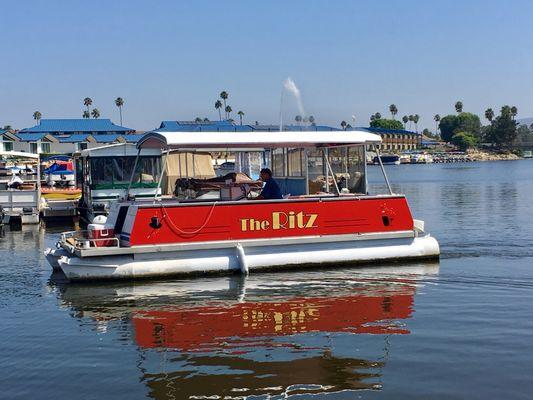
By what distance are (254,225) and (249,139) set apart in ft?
6.46

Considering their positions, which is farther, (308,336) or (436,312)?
(436,312)

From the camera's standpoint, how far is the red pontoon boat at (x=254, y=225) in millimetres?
14273

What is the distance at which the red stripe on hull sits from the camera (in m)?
14.3

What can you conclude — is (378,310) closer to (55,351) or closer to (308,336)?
(308,336)

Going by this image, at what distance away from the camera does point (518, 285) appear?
45.5 feet

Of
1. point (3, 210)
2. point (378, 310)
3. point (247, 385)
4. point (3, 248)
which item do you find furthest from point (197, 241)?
point (3, 210)

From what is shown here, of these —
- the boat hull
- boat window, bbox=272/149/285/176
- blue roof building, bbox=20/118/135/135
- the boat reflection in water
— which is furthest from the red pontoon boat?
blue roof building, bbox=20/118/135/135

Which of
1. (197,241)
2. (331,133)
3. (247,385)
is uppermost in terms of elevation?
(331,133)

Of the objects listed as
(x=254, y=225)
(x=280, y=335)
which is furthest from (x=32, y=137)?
(x=280, y=335)

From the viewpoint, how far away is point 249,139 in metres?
15.5

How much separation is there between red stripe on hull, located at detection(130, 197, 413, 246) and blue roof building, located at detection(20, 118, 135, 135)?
104776 mm

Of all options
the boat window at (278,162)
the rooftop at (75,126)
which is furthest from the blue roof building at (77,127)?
the boat window at (278,162)

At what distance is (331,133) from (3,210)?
55.8 ft

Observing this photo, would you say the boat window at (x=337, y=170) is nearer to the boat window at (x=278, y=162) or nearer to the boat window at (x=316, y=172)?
the boat window at (x=316, y=172)
